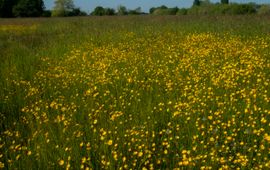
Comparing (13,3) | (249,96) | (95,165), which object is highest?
(13,3)

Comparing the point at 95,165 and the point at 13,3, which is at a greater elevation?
the point at 13,3

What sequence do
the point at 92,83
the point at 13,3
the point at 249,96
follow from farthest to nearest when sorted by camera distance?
the point at 13,3 → the point at 92,83 → the point at 249,96

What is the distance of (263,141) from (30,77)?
17.1ft

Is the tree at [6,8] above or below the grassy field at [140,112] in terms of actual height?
above

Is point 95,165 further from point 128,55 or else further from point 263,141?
point 128,55

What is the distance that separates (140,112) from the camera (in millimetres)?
4785

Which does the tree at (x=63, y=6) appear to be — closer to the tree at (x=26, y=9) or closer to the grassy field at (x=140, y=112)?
the tree at (x=26, y=9)

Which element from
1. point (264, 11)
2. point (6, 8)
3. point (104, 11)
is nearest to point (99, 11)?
point (104, 11)

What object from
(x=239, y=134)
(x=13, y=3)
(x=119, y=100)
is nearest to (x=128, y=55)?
(x=119, y=100)

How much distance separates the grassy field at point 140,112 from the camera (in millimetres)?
3703

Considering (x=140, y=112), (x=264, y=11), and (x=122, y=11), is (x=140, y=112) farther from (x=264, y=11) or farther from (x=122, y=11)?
(x=122, y=11)

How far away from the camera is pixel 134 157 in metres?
3.74

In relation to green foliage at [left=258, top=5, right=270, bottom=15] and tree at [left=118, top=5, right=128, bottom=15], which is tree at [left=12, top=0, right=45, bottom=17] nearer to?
tree at [left=118, top=5, right=128, bottom=15]

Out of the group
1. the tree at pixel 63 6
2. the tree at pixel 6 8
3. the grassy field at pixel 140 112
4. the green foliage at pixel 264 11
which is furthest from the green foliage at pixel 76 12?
the grassy field at pixel 140 112
